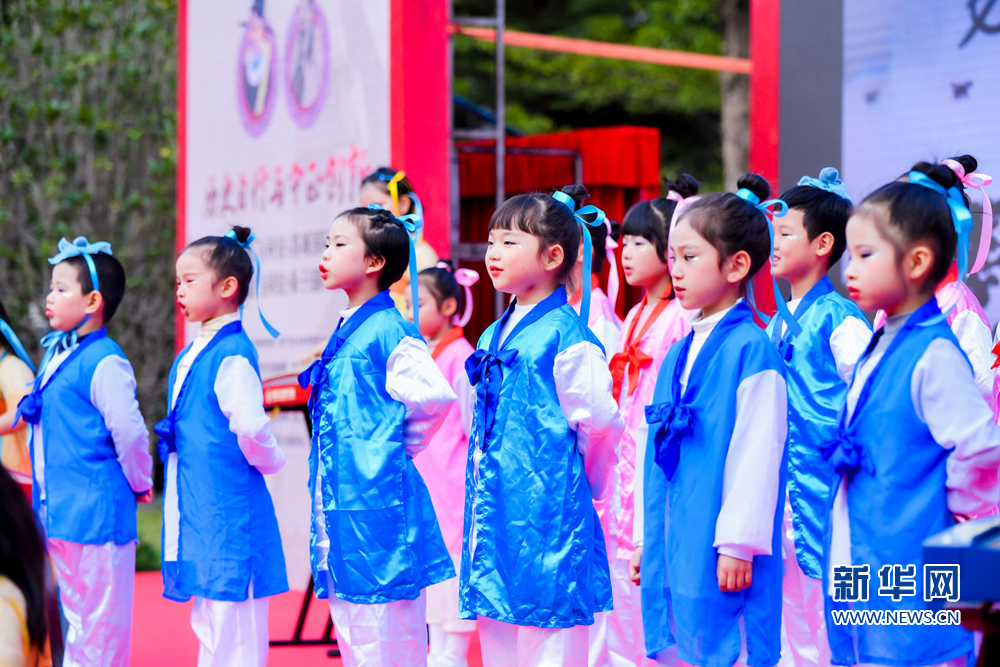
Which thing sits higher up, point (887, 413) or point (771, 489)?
point (887, 413)

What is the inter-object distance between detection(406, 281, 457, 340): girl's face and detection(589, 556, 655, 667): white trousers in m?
1.26

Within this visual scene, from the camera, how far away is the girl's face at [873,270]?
7.38 ft

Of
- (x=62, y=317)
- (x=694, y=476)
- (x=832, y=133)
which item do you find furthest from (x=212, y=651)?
(x=832, y=133)

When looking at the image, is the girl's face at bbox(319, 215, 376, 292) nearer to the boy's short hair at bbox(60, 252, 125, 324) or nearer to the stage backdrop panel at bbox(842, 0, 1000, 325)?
the boy's short hair at bbox(60, 252, 125, 324)

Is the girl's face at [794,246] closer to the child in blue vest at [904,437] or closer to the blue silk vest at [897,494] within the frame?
the child in blue vest at [904,437]

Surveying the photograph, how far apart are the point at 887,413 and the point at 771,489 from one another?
0.34 meters

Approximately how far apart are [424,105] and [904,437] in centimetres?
356

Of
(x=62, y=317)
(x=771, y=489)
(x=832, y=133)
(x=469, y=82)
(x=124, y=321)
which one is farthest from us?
(x=469, y=82)

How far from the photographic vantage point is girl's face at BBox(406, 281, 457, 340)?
4477 millimetres

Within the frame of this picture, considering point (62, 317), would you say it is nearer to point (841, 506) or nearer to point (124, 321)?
point (841, 506)

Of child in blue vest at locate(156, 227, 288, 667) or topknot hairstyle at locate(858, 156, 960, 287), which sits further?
child in blue vest at locate(156, 227, 288, 667)

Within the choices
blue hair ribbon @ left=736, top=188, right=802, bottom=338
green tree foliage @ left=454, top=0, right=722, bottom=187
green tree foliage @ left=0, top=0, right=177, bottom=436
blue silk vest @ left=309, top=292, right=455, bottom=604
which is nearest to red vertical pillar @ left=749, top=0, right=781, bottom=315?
blue hair ribbon @ left=736, top=188, right=802, bottom=338

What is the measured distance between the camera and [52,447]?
374 cm

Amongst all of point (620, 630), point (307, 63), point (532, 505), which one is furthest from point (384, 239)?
point (307, 63)
